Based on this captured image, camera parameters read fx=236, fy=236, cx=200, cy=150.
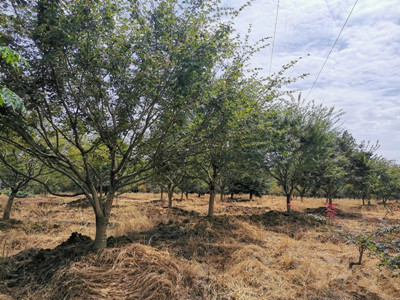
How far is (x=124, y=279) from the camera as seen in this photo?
404 centimetres

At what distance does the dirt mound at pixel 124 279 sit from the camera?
3691 mm

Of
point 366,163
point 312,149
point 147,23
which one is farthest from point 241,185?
point 147,23

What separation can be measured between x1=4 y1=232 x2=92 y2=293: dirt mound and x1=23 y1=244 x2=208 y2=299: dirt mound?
1.07 ft

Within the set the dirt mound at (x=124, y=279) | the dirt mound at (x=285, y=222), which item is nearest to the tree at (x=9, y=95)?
the dirt mound at (x=124, y=279)

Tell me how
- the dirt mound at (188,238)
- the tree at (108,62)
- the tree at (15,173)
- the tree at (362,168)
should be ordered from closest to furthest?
the tree at (108,62)
the dirt mound at (188,238)
the tree at (15,173)
the tree at (362,168)

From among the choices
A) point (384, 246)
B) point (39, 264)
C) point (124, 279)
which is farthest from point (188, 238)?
point (384, 246)

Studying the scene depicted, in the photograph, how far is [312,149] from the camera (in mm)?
12641

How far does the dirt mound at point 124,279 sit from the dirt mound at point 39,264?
12.9 inches

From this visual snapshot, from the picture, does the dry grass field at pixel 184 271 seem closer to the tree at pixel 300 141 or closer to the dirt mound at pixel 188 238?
the dirt mound at pixel 188 238

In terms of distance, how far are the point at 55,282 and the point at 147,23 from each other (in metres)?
4.80

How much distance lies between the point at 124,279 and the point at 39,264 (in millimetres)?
1981

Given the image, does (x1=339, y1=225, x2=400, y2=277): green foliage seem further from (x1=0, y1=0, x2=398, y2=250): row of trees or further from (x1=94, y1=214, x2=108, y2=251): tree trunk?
(x1=94, y1=214, x2=108, y2=251): tree trunk

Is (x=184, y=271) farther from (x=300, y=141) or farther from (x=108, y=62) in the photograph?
(x=300, y=141)

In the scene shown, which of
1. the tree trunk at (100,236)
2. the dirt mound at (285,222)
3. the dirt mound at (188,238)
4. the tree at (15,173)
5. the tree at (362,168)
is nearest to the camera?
the tree trunk at (100,236)
